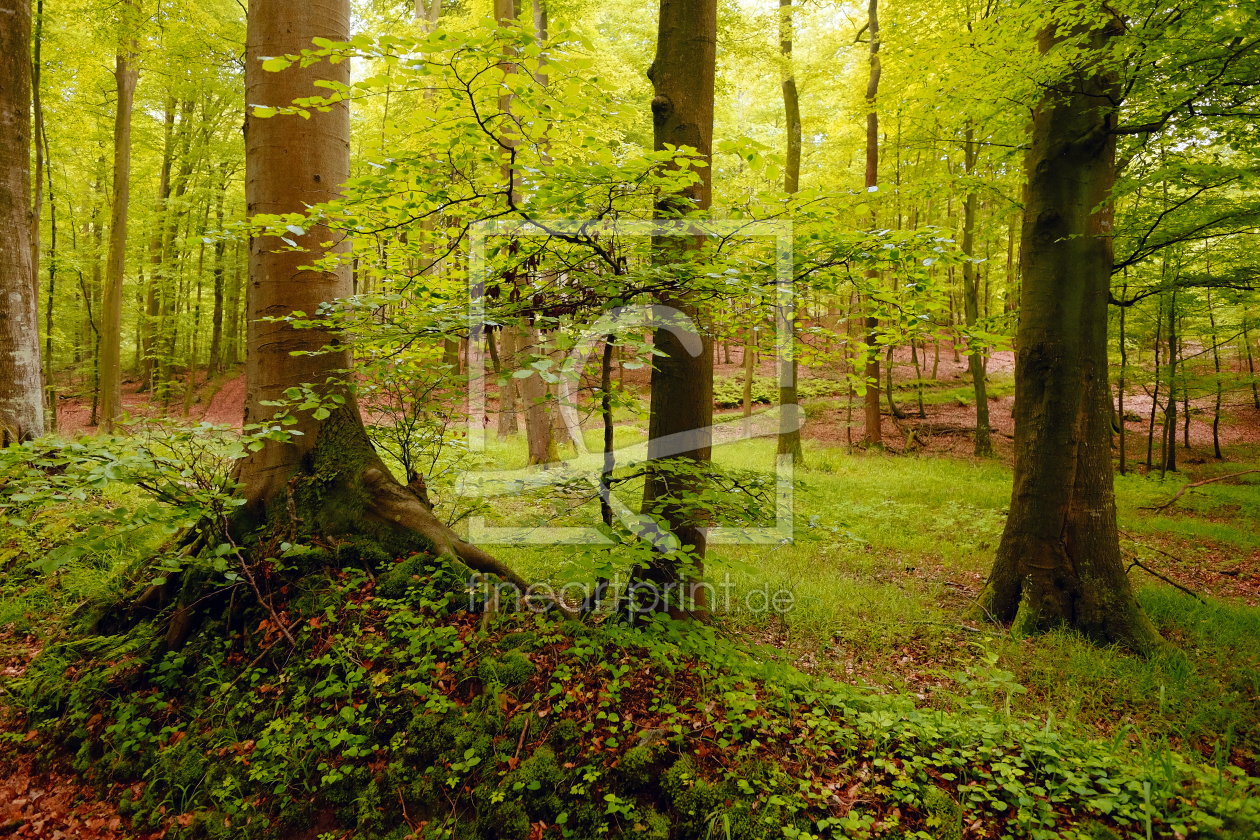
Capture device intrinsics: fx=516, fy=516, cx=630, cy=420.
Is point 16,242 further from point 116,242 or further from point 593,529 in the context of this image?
point 593,529

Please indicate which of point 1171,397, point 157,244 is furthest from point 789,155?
point 157,244

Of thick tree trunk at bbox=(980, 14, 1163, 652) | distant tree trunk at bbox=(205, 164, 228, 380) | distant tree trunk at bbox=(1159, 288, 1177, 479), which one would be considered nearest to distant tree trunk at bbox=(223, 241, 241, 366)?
distant tree trunk at bbox=(205, 164, 228, 380)

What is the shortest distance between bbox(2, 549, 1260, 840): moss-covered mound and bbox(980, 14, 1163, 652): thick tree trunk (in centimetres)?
229

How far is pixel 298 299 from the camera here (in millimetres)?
3414

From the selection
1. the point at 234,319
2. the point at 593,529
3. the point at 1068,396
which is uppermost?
the point at 234,319

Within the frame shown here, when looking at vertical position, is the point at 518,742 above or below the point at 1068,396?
below

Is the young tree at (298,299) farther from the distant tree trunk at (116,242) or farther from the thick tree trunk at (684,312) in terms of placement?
the distant tree trunk at (116,242)

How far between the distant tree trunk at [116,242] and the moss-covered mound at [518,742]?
393 inches

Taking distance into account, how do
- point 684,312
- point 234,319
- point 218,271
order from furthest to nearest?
point 234,319, point 218,271, point 684,312

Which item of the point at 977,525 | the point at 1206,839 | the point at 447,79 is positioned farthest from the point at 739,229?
the point at 977,525

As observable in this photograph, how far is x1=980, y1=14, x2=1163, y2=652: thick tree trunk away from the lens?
14.2 ft

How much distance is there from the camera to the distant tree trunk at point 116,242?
32.1 feet

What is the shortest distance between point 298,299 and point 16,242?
4484 millimetres

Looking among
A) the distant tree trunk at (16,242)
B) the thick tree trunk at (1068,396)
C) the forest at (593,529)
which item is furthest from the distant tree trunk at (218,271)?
the thick tree trunk at (1068,396)
